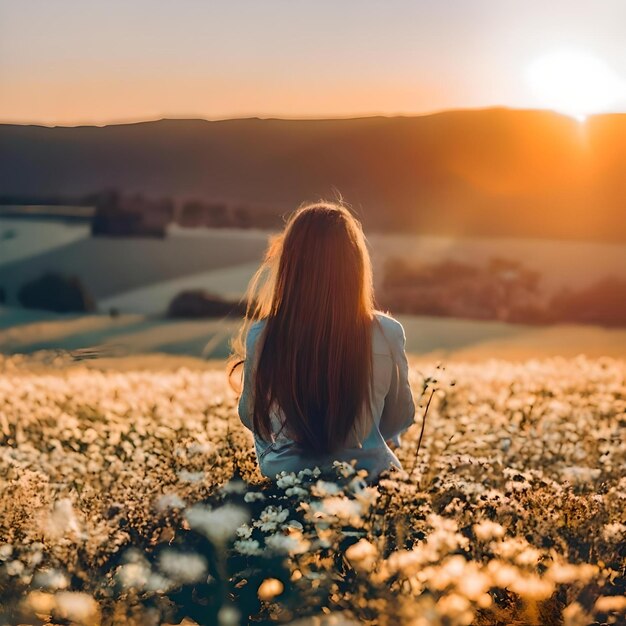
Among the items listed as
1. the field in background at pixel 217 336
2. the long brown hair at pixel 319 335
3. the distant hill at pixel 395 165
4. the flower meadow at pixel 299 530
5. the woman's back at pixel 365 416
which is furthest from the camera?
the distant hill at pixel 395 165

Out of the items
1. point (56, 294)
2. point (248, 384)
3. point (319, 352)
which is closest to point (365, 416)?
point (319, 352)

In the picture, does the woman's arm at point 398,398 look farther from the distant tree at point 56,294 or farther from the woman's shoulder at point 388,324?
the distant tree at point 56,294

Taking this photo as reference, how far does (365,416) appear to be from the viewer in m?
4.73

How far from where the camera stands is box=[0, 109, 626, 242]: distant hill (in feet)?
73.9

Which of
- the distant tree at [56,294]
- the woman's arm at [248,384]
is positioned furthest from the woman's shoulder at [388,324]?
the distant tree at [56,294]

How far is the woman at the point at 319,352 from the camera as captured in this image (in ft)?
15.0

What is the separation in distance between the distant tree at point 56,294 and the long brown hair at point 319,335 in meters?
15.3

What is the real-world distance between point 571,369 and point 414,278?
8.28 m

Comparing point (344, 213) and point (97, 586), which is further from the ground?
point (344, 213)

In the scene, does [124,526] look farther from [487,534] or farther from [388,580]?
[487,534]

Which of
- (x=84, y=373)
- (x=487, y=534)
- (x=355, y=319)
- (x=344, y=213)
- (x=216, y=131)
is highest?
(x=216, y=131)

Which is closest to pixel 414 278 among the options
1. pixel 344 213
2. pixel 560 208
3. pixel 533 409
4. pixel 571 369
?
pixel 560 208

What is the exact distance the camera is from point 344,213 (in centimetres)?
466

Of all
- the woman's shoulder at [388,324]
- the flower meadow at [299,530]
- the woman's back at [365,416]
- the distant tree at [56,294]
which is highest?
the woman's shoulder at [388,324]
